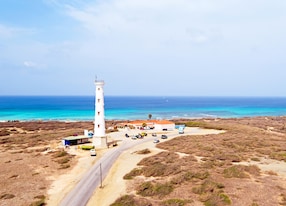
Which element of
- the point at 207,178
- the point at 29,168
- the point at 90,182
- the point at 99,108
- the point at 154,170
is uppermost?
the point at 99,108

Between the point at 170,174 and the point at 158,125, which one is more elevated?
the point at 158,125

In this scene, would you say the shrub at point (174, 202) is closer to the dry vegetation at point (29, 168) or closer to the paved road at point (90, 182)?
the paved road at point (90, 182)

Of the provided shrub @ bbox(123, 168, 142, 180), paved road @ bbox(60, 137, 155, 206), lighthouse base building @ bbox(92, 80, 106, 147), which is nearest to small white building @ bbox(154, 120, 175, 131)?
paved road @ bbox(60, 137, 155, 206)

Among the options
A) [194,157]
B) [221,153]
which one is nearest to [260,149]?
[221,153]

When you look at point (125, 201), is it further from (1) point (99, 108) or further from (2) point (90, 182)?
(1) point (99, 108)

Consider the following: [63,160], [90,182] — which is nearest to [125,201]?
[90,182]

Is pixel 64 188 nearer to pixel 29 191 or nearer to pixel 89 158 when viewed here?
pixel 29 191

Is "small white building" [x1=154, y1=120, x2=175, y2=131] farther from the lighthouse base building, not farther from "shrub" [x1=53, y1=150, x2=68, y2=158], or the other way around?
"shrub" [x1=53, y1=150, x2=68, y2=158]
